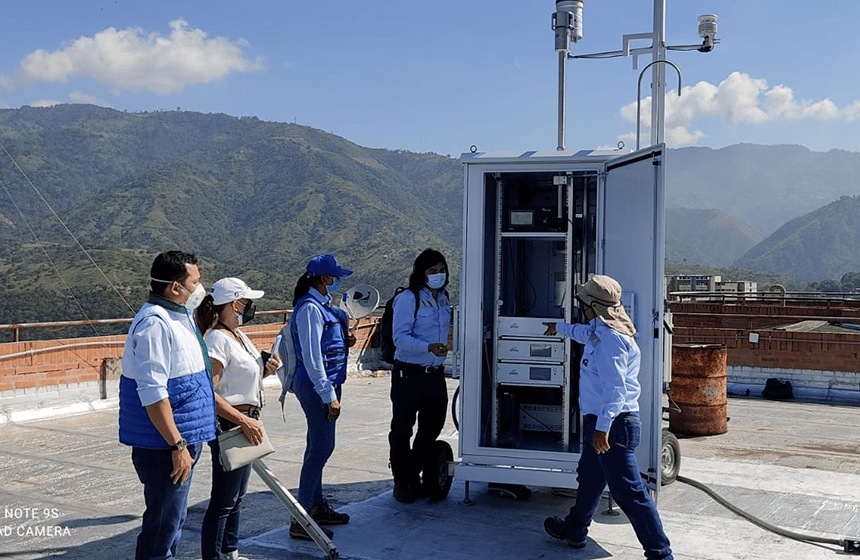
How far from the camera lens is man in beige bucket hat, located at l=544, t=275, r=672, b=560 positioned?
5.04m

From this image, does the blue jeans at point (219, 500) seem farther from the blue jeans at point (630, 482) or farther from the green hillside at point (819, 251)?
the green hillside at point (819, 251)

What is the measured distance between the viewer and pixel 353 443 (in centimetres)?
943

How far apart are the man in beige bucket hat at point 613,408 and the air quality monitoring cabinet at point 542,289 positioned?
643mm

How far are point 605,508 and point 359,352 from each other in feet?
32.0

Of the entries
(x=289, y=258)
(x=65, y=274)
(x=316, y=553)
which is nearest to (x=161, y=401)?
(x=316, y=553)

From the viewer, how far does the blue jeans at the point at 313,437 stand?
5.68 metres

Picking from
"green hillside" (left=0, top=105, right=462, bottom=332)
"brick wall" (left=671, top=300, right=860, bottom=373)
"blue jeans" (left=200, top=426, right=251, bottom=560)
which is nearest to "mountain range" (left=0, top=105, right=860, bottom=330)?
"green hillside" (left=0, top=105, right=462, bottom=332)

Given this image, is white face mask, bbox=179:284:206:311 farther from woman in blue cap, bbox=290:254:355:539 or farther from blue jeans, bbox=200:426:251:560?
woman in blue cap, bbox=290:254:355:539

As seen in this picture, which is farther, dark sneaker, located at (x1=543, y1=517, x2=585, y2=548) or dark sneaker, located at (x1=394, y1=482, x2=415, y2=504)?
dark sneaker, located at (x1=394, y1=482, x2=415, y2=504)

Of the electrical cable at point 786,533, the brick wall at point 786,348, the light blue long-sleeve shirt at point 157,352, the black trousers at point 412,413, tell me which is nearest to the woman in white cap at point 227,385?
the light blue long-sleeve shirt at point 157,352

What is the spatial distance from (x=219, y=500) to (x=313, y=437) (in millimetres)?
1094

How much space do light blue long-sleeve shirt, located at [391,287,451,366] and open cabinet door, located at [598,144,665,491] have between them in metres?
1.35

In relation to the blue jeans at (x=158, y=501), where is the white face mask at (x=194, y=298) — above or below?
above

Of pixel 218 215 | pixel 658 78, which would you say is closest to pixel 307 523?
pixel 658 78
